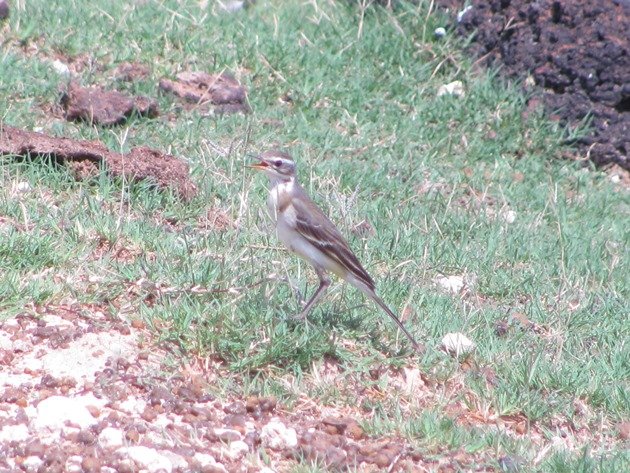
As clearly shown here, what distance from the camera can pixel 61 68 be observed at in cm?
928

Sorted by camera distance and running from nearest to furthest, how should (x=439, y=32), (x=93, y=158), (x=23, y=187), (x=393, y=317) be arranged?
(x=393, y=317) < (x=23, y=187) < (x=93, y=158) < (x=439, y=32)

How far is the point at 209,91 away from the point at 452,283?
121 inches

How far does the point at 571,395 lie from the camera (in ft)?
20.0

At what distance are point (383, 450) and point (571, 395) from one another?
4.44 feet

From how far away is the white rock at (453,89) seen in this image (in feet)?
33.6

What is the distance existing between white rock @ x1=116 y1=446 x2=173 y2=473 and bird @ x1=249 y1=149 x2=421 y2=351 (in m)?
1.50

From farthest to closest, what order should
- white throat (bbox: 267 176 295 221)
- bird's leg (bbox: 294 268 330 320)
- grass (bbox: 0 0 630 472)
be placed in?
white throat (bbox: 267 176 295 221) < bird's leg (bbox: 294 268 330 320) < grass (bbox: 0 0 630 472)

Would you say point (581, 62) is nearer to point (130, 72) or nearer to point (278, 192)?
point (130, 72)

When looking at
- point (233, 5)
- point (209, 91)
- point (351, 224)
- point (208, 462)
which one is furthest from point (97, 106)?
point (208, 462)

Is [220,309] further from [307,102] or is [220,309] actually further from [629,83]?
[629,83]

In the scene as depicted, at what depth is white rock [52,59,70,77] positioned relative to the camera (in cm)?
915

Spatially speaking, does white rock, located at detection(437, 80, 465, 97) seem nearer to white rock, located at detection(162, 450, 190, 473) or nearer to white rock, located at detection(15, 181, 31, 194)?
white rock, located at detection(15, 181, 31, 194)

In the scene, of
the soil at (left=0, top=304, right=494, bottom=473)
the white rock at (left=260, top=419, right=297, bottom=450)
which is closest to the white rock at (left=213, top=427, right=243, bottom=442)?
the soil at (left=0, top=304, right=494, bottom=473)

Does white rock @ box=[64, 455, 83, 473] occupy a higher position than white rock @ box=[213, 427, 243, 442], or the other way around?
white rock @ box=[64, 455, 83, 473]
